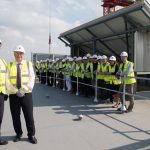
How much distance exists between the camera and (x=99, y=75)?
11047 mm

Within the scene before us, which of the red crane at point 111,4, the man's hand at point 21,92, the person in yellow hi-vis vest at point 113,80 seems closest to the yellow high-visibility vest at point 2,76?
the man's hand at point 21,92

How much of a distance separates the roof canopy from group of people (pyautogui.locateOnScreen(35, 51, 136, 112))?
1.23 m

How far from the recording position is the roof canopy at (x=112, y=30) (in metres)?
11.3

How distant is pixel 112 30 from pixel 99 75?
3369 millimetres

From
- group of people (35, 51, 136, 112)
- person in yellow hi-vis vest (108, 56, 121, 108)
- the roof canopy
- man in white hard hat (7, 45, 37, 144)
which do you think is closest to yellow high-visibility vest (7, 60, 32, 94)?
man in white hard hat (7, 45, 37, 144)

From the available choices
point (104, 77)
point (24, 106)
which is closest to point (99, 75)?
point (104, 77)

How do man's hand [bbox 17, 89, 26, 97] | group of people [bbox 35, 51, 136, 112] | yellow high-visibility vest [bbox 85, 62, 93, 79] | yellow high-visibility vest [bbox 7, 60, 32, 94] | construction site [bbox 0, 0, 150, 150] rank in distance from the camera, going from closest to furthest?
man's hand [bbox 17, 89, 26, 97] → yellow high-visibility vest [bbox 7, 60, 32, 94] → construction site [bbox 0, 0, 150, 150] → group of people [bbox 35, 51, 136, 112] → yellow high-visibility vest [bbox 85, 62, 93, 79]

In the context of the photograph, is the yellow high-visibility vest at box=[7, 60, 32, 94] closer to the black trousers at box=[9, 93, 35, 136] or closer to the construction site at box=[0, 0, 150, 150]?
the black trousers at box=[9, 93, 35, 136]

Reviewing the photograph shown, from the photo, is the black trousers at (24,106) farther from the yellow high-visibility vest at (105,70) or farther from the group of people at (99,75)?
the yellow high-visibility vest at (105,70)

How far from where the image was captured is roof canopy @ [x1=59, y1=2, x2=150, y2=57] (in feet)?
37.0

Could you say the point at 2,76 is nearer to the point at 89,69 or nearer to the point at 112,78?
the point at 112,78

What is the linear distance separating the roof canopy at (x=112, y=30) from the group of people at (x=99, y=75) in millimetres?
1229

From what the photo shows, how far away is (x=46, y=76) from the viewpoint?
1827 centimetres

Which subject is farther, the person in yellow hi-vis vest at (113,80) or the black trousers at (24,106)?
the person in yellow hi-vis vest at (113,80)
